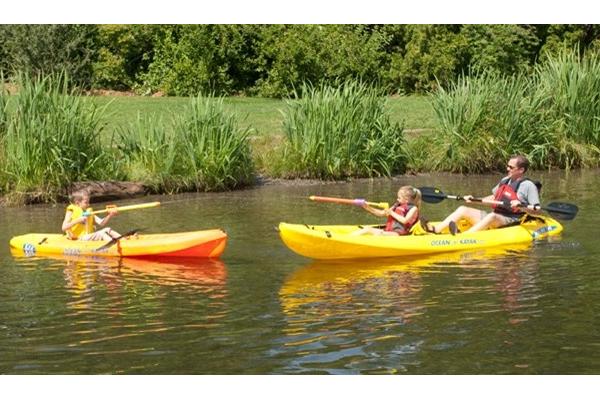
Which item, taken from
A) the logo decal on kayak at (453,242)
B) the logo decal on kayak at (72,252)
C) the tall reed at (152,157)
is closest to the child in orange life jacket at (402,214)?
the logo decal on kayak at (453,242)

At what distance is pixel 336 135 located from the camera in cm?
1798

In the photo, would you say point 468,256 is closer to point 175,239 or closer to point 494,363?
point 175,239

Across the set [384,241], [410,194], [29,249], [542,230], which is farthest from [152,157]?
[542,230]

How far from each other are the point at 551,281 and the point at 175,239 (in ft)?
12.8

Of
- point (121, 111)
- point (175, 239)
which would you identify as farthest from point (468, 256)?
point (121, 111)

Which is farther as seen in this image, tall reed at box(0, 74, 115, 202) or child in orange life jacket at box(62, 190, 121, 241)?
tall reed at box(0, 74, 115, 202)

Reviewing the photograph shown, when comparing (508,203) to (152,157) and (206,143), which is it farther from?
(152,157)

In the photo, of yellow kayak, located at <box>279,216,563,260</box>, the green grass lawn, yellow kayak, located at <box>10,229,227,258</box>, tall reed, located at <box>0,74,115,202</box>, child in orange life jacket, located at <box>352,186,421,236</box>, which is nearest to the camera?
yellow kayak, located at <box>279,216,563,260</box>

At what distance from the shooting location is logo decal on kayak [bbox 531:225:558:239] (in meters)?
12.9

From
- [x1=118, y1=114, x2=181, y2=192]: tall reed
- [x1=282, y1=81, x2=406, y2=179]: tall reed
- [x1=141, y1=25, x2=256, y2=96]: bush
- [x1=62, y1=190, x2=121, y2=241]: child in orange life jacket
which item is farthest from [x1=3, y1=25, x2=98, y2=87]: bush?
[x1=62, y1=190, x2=121, y2=241]: child in orange life jacket

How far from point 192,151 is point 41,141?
2.23 metres

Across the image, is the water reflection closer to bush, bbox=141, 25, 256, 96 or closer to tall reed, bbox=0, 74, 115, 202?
tall reed, bbox=0, 74, 115, 202

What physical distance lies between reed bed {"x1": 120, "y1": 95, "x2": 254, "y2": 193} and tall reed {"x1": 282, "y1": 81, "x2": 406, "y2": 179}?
1.16 meters

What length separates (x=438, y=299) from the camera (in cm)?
987
